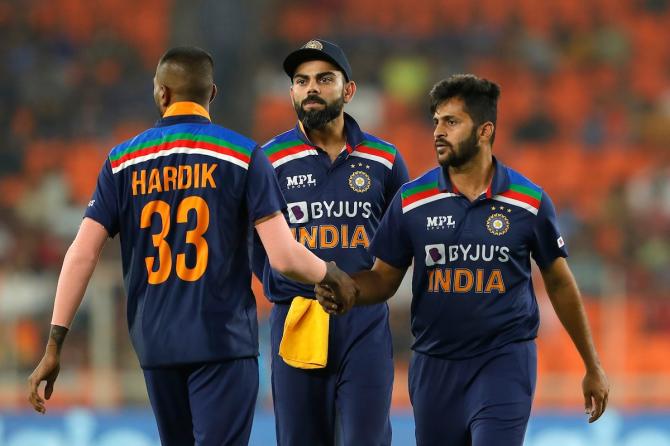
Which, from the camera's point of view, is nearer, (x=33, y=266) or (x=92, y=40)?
(x=33, y=266)

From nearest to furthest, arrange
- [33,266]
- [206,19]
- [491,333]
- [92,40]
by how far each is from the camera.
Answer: [491,333]
[33,266]
[206,19]
[92,40]

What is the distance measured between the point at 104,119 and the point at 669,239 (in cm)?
691

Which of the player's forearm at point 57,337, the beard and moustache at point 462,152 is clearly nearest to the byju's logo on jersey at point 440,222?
the beard and moustache at point 462,152

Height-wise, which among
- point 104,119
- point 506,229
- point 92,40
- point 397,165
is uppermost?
point 92,40

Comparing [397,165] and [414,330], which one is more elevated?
[397,165]

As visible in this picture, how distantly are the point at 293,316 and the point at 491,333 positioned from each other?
0.89m

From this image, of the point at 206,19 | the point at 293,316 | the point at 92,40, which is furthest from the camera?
the point at 92,40

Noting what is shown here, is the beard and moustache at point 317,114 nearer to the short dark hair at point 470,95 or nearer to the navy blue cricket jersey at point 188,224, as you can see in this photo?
the short dark hair at point 470,95

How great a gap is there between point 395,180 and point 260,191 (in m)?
1.24

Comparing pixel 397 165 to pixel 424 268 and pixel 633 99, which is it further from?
pixel 633 99

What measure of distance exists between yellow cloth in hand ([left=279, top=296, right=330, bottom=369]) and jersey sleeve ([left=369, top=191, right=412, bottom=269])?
1.23ft

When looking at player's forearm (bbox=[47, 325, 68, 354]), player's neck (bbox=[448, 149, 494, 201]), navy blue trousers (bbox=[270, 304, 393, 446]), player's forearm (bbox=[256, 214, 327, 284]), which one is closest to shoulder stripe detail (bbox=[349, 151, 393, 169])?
player's neck (bbox=[448, 149, 494, 201])

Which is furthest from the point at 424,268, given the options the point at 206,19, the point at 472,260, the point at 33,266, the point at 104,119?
the point at 104,119

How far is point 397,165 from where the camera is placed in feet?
19.7
